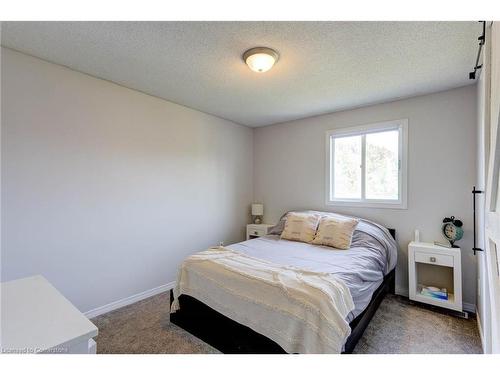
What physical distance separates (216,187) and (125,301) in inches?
74.1

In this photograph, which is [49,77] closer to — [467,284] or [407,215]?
[407,215]

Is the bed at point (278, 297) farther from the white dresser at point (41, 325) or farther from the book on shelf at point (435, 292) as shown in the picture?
the white dresser at point (41, 325)

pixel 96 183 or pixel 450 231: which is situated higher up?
pixel 96 183

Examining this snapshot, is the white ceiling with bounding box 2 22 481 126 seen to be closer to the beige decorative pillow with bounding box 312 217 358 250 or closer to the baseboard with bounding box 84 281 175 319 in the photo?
the beige decorative pillow with bounding box 312 217 358 250

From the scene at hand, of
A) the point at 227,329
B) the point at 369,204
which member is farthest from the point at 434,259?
the point at 227,329

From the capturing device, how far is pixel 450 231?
260 centimetres

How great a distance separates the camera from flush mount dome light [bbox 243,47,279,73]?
74.7 inches

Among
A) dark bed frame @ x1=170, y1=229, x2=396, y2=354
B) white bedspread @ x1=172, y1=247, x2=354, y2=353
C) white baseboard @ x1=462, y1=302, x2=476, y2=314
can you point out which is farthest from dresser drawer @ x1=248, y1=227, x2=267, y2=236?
white baseboard @ x1=462, y1=302, x2=476, y2=314

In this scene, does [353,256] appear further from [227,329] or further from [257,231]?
[257,231]

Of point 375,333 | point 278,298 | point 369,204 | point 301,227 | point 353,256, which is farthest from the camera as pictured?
point 369,204

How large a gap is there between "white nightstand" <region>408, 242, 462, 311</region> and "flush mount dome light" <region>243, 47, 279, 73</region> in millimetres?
2433

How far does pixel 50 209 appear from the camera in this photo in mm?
2191

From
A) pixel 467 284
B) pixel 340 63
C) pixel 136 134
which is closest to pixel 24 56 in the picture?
pixel 136 134
